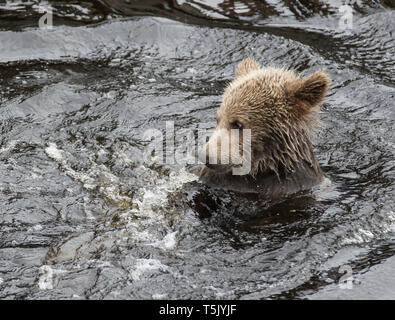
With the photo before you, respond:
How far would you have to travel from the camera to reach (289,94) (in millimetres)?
6449

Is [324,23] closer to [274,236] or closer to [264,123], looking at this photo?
[264,123]

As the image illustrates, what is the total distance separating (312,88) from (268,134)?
66cm

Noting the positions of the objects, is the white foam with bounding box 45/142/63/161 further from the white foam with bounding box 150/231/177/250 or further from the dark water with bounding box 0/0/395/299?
the white foam with bounding box 150/231/177/250

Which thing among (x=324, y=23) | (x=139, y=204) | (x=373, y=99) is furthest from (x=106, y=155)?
(x=324, y=23)

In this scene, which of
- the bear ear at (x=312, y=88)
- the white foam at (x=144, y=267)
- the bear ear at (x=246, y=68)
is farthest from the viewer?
the bear ear at (x=246, y=68)

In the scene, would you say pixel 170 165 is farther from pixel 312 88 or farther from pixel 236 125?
pixel 312 88

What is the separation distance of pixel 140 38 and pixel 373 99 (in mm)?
3913

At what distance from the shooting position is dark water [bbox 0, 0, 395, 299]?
5527 millimetres

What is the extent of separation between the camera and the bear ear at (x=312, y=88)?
6166mm

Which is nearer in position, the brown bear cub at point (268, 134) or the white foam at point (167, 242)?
the white foam at point (167, 242)

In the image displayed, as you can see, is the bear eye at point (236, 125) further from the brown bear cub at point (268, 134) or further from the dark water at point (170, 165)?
the dark water at point (170, 165)

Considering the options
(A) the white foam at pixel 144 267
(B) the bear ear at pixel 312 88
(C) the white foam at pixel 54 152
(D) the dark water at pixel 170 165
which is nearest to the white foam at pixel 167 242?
(D) the dark water at pixel 170 165

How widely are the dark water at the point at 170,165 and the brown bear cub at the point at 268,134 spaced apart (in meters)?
0.24

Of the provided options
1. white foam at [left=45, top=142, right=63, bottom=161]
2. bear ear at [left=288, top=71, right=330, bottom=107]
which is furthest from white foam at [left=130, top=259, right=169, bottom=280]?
white foam at [left=45, top=142, right=63, bottom=161]
